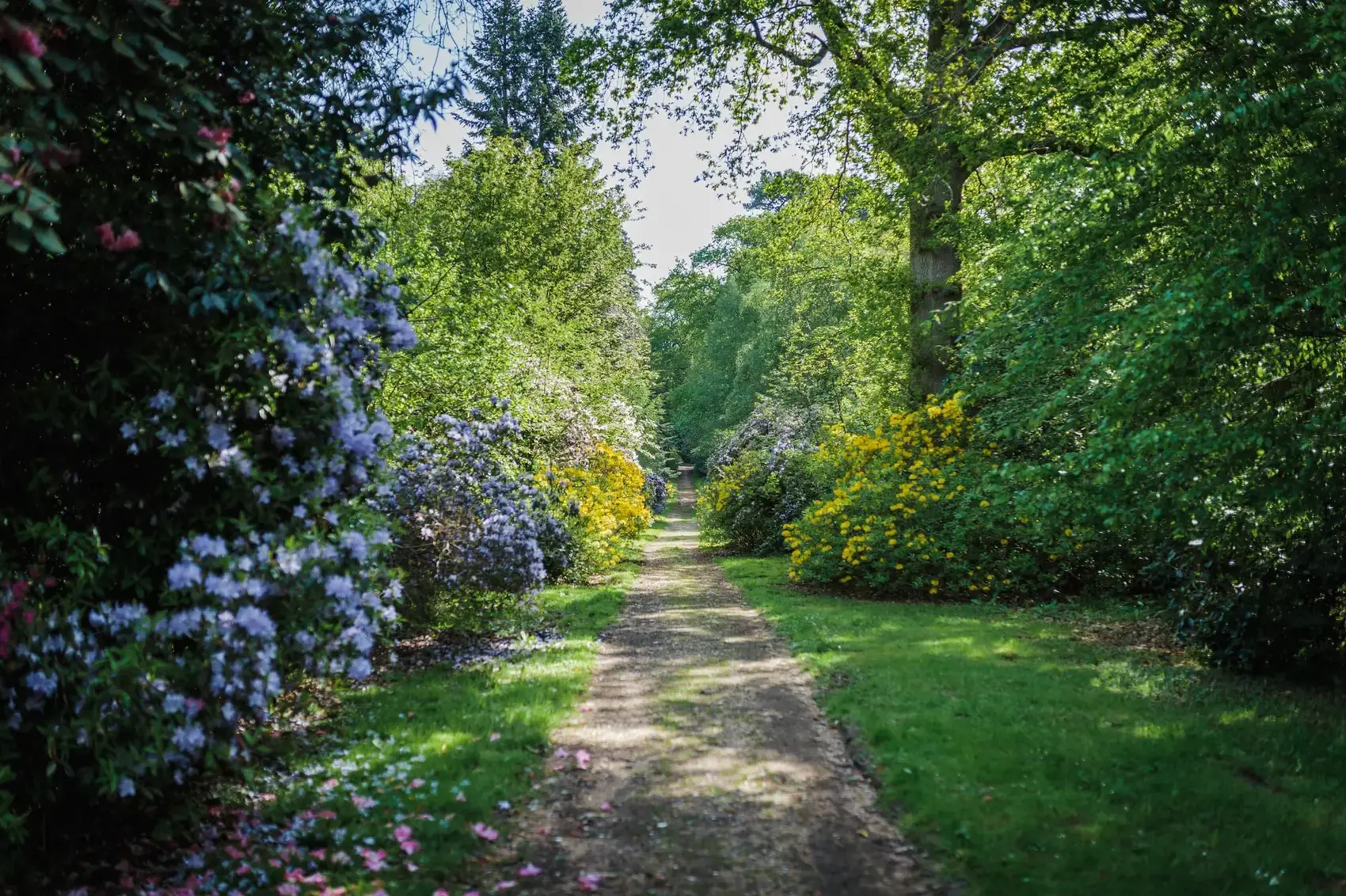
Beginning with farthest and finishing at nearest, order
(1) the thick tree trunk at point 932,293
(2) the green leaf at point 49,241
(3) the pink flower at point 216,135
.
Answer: (1) the thick tree trunk at point 932,293, (3) the pink flower at point 216,135, (2) the green leaf at point 49,241

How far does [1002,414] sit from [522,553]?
23.9 ft

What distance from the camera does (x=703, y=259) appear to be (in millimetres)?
55125

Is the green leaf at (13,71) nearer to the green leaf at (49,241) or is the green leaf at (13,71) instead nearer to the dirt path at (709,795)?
the green leaf at (49,241)

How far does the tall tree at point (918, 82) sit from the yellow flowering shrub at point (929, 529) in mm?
2032

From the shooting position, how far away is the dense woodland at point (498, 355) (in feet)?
13.0

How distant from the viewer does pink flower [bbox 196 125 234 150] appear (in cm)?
404

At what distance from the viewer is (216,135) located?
4.11 m

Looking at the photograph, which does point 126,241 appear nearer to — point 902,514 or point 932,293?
point 902,514

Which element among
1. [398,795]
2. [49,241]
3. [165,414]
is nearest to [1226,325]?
[398,795]

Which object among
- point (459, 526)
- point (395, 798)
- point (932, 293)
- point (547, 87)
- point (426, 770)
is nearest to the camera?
point (395, 798)

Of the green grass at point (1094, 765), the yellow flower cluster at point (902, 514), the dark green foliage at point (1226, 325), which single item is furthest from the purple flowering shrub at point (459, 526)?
the yellow flower cluster at point (902, 514)

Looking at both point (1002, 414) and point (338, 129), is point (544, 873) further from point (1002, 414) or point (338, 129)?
point (1002, 414)

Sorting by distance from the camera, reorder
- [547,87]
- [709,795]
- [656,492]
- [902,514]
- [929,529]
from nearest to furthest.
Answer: [709,795], [929,529], [902,514], [656,492], [547,87]

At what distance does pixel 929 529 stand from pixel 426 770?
30.6ft
